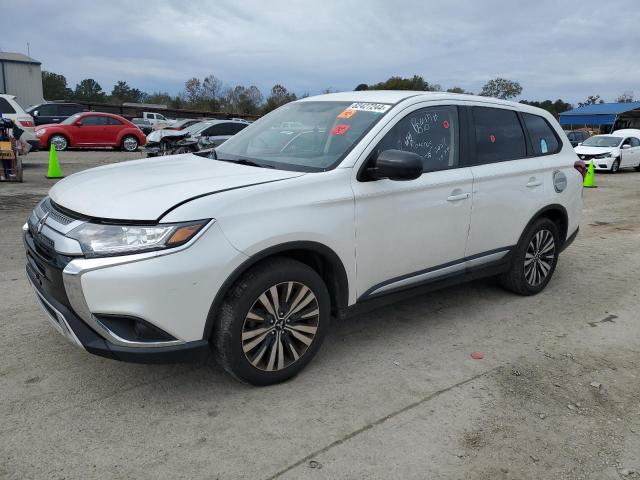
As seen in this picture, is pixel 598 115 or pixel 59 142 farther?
pixel 598 115

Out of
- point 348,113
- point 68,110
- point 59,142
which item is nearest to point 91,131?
point 59,142

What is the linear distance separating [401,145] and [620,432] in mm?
2215

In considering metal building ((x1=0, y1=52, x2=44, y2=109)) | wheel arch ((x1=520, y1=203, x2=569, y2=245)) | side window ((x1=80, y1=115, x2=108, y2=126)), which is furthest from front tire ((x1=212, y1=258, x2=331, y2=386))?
metal building ((x1=0, y1=52, x2=44, y2=109))

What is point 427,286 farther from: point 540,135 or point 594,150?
point 594,150

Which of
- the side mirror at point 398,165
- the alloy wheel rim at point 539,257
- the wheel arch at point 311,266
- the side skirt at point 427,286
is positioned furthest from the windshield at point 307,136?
the alloy wheel rim at point 539,257

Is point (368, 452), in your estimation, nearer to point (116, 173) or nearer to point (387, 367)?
point (387, 367)

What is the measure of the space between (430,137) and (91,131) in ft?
61.5

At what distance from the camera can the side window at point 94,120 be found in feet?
65.0

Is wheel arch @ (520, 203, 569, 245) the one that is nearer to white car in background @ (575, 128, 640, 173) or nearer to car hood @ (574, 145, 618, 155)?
white car in background @ (575, 128, 640, 173)

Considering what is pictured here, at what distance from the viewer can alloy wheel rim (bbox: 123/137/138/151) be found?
20.8 m

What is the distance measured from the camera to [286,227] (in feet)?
10.0

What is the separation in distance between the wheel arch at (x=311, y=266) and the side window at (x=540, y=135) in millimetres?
2562

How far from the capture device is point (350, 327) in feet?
14.0

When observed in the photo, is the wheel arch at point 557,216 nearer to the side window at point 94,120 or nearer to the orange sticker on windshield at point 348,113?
the orange sticker on windshield at point 348,113
